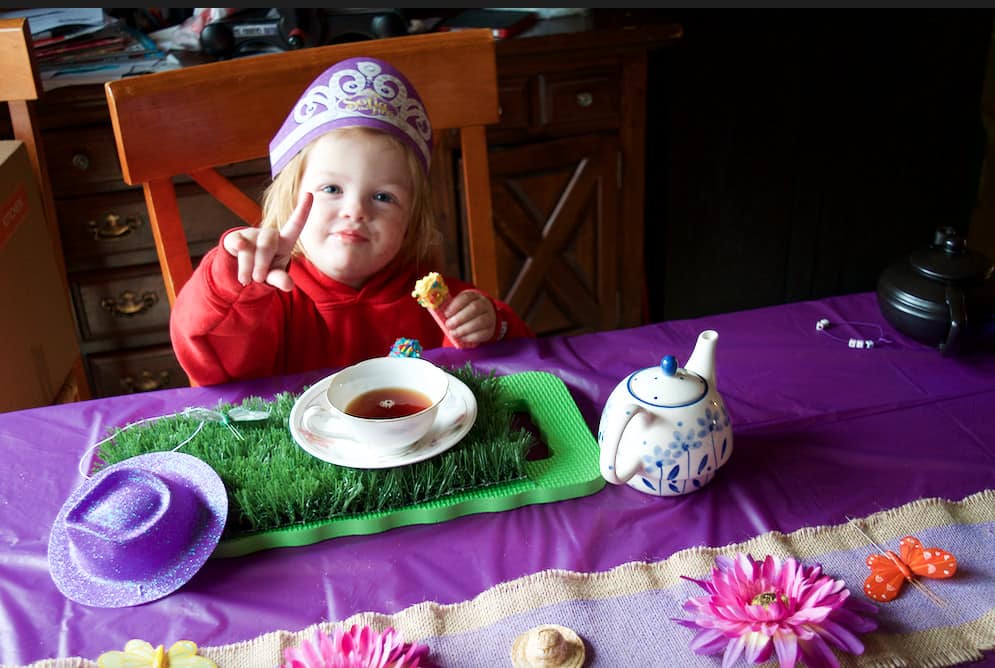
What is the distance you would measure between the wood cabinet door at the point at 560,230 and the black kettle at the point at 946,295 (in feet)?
3.80

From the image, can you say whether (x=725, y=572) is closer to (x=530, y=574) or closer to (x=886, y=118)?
(x=530, y=574)

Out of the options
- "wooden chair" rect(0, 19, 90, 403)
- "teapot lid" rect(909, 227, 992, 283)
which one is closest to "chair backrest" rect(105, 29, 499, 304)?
"wooden chair" rect(0, 19, 90, 403)

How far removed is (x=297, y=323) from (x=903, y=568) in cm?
83

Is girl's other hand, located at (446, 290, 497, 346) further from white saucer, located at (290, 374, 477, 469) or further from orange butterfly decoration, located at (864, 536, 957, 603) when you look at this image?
orange butterfly decoration, located at (864, 536, 957, 603)

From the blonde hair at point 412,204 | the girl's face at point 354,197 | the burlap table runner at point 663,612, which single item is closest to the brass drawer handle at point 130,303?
the blonde hair at point 412,204

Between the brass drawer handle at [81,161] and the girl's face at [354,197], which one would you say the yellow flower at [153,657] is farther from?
the brass drawer handle at [81,161]

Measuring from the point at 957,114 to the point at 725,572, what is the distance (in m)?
2.07

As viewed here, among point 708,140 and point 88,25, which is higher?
point 88,25

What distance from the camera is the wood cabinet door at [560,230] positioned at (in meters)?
2.07

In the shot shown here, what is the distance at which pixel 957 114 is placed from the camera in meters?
2.33

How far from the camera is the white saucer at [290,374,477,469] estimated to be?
826 mm

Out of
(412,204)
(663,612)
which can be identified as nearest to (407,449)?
(663,612)

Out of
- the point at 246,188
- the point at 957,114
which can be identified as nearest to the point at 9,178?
the point at 246,188

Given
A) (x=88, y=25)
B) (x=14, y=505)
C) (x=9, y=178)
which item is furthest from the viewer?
(x=88, y=25)
